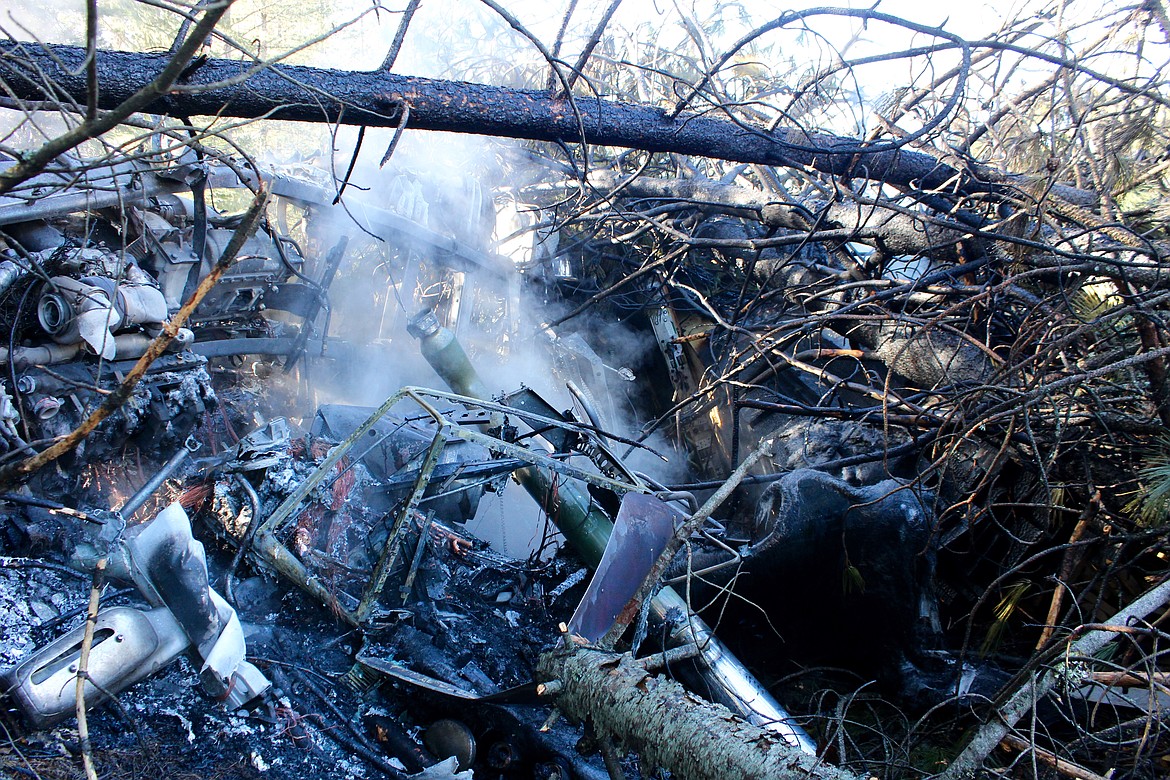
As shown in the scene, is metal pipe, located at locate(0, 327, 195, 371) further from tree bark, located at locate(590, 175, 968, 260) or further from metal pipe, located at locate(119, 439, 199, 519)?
tree bark, located at locate(590, 175, 968, 260)

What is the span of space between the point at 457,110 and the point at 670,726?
350cm

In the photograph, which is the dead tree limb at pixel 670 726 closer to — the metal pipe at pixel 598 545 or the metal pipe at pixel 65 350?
the metal pipe at pixel 598 545

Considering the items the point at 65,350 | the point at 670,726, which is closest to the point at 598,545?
the point at 670,726

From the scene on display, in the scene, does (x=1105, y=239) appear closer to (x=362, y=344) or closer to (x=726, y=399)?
(x=726, y=399)

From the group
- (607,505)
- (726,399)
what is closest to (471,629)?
(607,505)

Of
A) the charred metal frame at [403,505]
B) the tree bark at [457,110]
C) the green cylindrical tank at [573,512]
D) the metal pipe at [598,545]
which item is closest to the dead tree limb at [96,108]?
the tree bark at [457,110]

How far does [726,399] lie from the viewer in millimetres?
6809

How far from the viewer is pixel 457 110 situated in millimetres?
3990

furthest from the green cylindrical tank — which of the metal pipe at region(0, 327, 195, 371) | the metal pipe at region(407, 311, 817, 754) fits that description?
the metal pipe at region(0, 327, 195, 371)

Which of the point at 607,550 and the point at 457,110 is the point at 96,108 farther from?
the point at 607,550

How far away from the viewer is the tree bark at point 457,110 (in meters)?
3.28

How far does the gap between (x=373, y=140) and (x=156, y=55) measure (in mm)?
7453

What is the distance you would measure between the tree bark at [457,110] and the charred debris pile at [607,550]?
1.56 ft

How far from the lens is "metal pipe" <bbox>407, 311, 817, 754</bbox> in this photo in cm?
366
